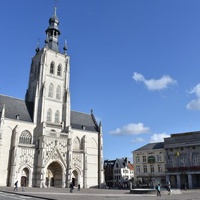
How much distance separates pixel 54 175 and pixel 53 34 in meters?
32.3

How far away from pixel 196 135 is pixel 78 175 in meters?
26.8

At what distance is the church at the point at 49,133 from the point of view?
4347cm

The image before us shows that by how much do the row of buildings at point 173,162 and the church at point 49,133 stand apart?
1426 cm

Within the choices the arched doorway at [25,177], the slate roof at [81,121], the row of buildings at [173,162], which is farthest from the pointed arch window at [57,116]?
the row of buildings at [173,162]

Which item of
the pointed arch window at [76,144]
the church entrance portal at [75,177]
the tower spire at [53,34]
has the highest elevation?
the tower spire at [53,34]

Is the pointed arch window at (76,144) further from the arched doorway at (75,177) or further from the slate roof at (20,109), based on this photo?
the arched doorway at (75,177)

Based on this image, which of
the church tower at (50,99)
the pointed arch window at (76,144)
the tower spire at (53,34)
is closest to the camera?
the church tower at (50,99)

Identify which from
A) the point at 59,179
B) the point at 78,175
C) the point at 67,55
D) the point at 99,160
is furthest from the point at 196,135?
the point at 67,55

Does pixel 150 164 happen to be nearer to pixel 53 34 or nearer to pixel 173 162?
pixel 173 162

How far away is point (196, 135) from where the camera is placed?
53.1 meters

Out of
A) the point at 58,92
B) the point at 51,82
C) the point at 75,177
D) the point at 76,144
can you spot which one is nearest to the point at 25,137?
the point at 76,144

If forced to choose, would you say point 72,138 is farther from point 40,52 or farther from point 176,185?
point 176,185

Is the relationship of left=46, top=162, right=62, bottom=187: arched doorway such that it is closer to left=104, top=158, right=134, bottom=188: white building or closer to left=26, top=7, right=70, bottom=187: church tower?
left=26, top=7, right=70, bottom=187: church tower

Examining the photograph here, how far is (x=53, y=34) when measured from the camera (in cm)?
5841
